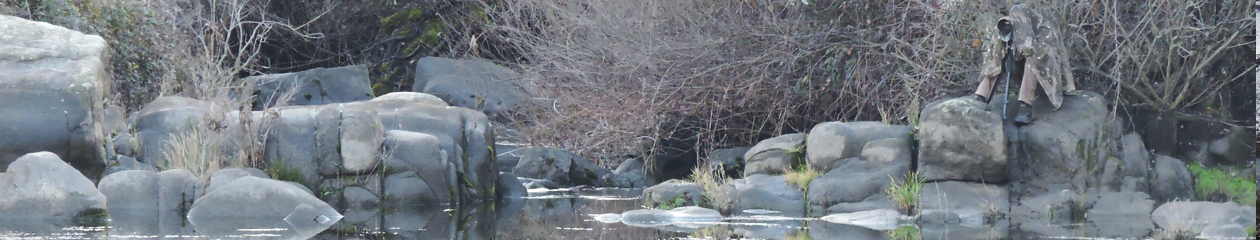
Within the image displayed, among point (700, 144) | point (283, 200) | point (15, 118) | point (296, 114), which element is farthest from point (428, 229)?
point (700, 144)

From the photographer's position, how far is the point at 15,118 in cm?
1348

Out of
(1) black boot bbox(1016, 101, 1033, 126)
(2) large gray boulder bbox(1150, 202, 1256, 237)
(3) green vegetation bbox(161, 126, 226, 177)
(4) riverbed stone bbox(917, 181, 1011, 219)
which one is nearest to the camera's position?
(2) large gray boulder bbox(1150, 202, 1256, 237)

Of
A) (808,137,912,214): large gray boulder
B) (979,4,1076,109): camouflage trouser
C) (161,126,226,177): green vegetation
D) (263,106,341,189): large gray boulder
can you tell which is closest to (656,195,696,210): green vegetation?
(808,137,912,214): large gray boulder

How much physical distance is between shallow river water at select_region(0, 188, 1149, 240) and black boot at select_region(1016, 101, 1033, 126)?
1.65 metres

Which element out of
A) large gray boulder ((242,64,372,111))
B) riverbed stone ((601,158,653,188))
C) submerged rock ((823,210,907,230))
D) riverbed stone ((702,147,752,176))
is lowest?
riverbed stone ((601,158,653,188))

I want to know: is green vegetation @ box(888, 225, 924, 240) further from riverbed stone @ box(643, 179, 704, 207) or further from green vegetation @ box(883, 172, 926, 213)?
riverbed stone @ box(643, 179, 704, 207)

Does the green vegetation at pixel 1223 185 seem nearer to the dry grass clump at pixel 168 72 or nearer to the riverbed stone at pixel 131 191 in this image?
the dry grass clump at pixel 168 72

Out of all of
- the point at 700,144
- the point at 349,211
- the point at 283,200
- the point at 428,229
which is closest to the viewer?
the point at 428,229

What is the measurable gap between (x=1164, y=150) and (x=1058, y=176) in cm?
149

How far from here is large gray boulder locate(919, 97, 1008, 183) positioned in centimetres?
1232

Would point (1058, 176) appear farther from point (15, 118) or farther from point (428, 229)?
point (15, 118)

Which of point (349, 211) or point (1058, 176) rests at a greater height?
point (1058, 176)

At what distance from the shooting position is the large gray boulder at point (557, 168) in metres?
17.1

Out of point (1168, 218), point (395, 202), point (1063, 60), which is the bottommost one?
point (395, 202)
